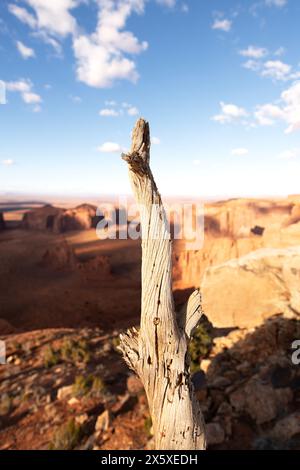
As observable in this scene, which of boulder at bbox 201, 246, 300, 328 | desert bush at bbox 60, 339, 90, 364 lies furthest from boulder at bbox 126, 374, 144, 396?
boulder at bbox 201, 246, 300, 328

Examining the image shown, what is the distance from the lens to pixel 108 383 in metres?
8.92

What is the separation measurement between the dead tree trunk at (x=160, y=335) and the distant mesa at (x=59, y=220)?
161 feet

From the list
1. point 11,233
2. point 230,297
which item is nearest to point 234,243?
point 230,297

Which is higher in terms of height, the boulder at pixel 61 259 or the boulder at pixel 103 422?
the boulder at pixel 103 422

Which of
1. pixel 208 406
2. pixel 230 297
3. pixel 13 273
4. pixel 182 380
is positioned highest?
pixel 182 380

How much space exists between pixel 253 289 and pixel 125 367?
5962 millimetres

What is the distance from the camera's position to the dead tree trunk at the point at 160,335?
3.25 m

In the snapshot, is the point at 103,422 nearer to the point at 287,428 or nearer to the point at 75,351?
the point at 287,428

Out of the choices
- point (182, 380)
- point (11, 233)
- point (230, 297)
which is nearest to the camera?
point (182, 380)

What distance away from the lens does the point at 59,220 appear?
50969 mm

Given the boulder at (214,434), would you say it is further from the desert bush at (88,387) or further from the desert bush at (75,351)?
the desert bush at (75,351)

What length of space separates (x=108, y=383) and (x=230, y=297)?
626cm

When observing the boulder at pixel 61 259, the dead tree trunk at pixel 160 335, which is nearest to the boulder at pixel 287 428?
the dead tree trunk at pixel 160 335

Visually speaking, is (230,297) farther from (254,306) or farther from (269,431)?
(269,431)
